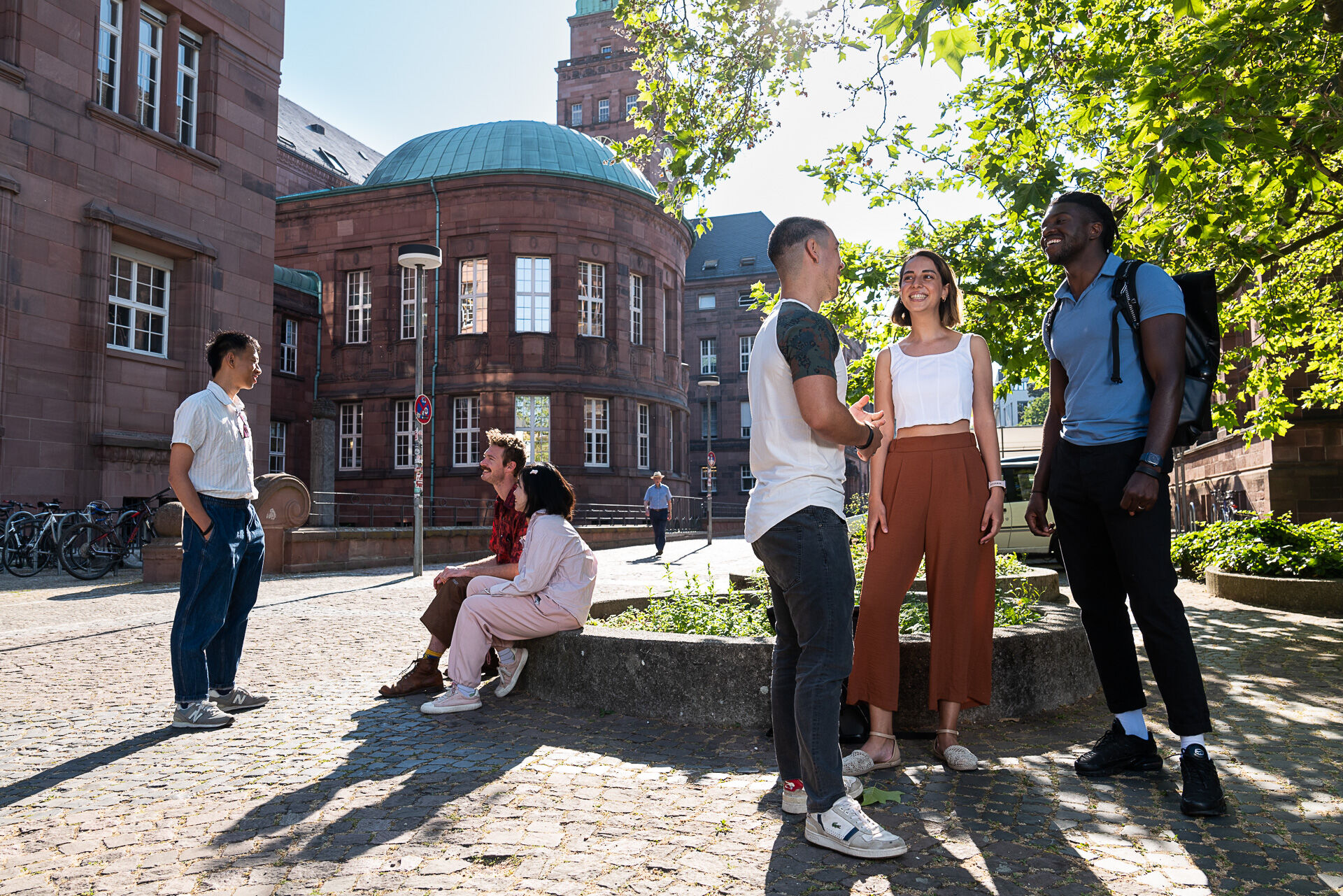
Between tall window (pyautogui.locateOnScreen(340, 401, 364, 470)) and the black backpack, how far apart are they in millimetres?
32391

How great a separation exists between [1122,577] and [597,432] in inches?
1193

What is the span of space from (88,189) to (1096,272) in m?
17.8

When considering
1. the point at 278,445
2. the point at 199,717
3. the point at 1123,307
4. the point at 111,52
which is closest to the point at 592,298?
the point at 278,445

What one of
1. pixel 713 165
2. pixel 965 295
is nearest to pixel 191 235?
pixel 713 165

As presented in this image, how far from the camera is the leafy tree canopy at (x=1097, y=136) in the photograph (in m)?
5.50

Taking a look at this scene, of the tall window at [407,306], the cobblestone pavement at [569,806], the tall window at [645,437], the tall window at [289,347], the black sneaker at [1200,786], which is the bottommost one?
the cobblestone pavement at [569,806]

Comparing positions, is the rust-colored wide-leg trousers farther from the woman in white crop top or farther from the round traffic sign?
the round traffic sign

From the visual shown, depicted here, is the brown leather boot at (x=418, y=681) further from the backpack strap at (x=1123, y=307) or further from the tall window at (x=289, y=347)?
the tall window at (x=289, y=347)

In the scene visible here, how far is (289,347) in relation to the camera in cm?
3142

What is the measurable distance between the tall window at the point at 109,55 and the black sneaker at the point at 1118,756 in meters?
19.3

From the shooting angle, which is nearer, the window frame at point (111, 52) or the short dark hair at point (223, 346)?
the short dark hair at point (223, 346)

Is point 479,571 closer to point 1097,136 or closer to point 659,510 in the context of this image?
point 1097,136

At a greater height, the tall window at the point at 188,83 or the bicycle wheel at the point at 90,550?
the tall window at the point at 188,83

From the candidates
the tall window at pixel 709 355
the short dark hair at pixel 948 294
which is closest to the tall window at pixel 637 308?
the tall window at pixel 709 355
